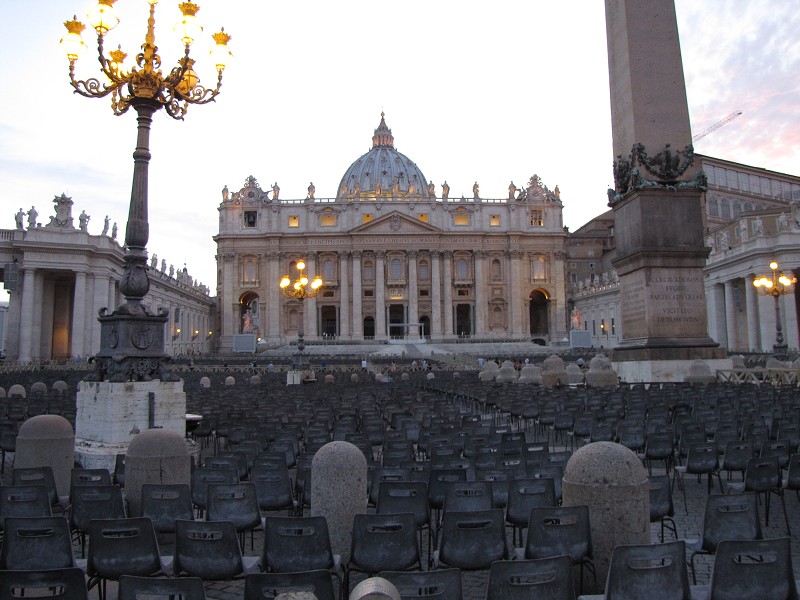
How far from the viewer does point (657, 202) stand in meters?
23.5

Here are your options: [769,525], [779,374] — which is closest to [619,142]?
[779,374]

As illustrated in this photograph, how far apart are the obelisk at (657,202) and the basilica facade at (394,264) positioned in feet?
243

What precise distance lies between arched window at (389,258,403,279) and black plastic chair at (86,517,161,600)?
9619cm

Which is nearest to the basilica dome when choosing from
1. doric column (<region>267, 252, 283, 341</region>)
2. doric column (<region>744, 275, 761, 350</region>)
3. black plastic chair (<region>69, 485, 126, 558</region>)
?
doric column (<region>267, 252, 283, 341</region>)

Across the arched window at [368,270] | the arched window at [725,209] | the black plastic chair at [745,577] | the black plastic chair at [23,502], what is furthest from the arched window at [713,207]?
the black plastic chair at [23,502]

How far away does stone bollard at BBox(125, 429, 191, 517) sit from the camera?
7.93 meters

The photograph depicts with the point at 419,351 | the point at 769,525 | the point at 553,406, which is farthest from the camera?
the point at 419,351

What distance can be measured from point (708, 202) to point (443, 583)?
88854 millimetres

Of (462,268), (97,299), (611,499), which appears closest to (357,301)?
(462,268)

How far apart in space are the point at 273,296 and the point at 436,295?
24.7 meters

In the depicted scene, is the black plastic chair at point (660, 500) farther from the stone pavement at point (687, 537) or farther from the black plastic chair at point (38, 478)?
the black plastic chair at point (38, 478)

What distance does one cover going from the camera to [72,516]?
7012 mm

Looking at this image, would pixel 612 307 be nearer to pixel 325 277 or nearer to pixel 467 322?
pixel 467 322

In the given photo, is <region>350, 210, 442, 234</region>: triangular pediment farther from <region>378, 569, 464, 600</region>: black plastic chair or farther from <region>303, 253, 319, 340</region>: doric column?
<region>378, 569, 464, 600</region>: black plastic chair
